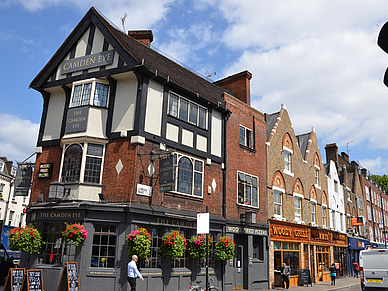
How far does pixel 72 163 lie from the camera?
50.9 ft

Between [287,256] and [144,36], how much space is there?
1737 cm

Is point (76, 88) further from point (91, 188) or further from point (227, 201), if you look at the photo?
point (227, 201)

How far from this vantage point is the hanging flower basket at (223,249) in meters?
17.5

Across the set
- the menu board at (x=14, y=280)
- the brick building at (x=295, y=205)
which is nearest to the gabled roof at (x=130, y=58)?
the brick building at (x=295, y=205)

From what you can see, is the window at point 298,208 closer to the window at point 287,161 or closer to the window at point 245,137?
the window at point 287,161

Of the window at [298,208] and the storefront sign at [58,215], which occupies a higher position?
the window at [298,208]

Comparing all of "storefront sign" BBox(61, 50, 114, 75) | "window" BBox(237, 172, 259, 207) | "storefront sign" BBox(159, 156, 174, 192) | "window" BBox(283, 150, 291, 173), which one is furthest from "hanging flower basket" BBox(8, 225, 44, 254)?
"window" BBox(283, 150, 291, 173)

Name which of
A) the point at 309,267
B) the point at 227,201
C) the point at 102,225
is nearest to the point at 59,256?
the point at 102,225

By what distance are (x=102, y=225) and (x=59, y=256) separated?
2.19 m

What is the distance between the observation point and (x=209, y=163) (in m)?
18.8

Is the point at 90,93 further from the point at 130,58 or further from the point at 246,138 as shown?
the point at 246,138

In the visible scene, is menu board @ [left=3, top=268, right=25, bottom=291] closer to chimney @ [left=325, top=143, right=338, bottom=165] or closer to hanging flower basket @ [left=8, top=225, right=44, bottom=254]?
hanging flower basket @ [left=8, top=225, right=44, bottom=254]

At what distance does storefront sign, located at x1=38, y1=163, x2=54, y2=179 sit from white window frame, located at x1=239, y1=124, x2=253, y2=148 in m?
11.3

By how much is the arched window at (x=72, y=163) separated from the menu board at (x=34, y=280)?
4.33m
